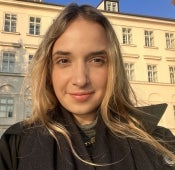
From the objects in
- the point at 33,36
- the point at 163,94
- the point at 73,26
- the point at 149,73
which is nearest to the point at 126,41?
the point at 149,73

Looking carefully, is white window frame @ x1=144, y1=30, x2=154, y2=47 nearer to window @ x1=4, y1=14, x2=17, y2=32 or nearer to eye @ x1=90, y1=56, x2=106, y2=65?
window @ x1=4, y1=14, x2=17, y2=32

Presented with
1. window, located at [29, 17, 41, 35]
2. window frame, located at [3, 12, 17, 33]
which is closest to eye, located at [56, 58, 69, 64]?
window frame, located at [3, 12, 17, 33]

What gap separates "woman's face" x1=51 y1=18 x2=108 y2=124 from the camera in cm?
218

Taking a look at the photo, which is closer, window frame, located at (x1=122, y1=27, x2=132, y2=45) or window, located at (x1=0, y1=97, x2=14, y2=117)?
window, located at (x1=0, y1=97, x2=14, y2=117)

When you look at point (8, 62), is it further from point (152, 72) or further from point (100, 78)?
point (100, 78)

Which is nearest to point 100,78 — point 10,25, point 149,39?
point 10,25

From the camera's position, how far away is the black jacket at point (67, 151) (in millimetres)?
1950

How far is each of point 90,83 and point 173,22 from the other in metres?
26.7

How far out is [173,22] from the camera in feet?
90.3

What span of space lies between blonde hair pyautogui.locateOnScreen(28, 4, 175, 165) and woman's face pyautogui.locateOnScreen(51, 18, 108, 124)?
58 millimetres

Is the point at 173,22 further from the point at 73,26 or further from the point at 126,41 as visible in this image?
the point at 73,26

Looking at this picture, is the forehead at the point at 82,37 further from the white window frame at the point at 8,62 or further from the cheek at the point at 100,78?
the white window frame at the point at 8,62

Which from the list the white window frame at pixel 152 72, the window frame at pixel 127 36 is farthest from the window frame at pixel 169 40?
the window frame at pixel 127 36

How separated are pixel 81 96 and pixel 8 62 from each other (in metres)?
21.1
